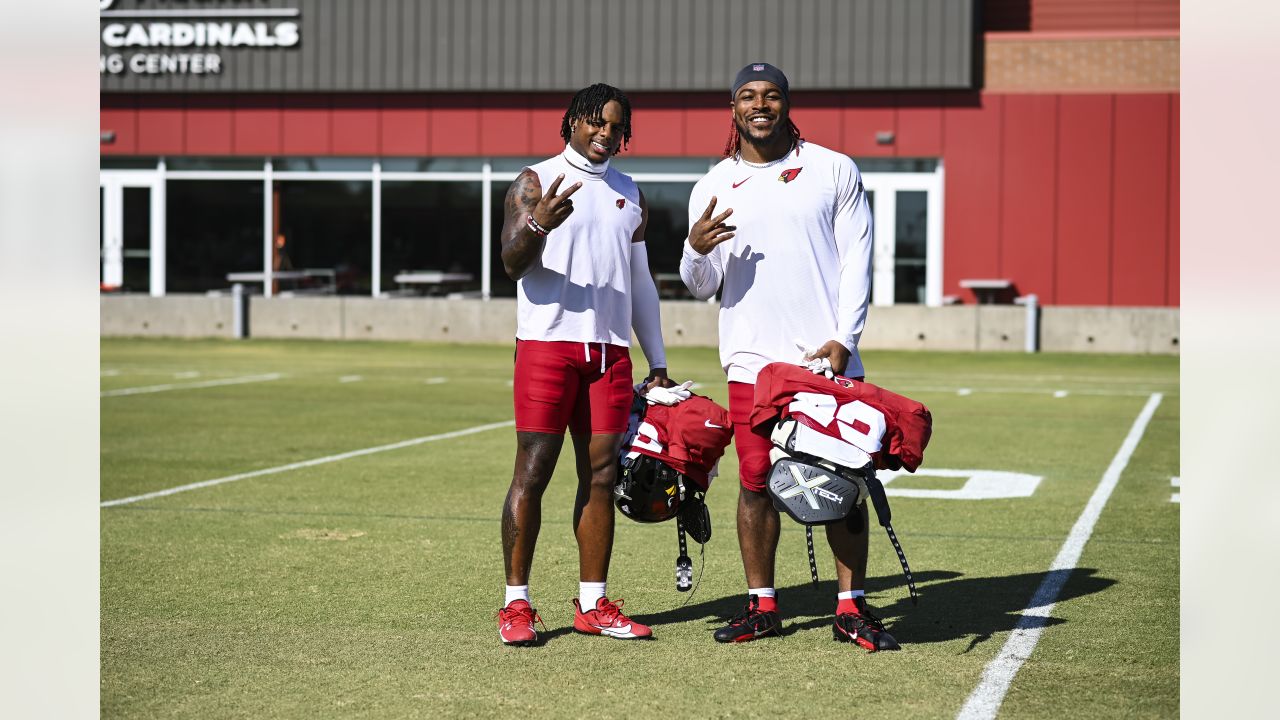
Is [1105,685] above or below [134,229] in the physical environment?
below

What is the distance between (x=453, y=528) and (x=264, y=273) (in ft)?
81.4

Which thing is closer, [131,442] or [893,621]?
[893,621]

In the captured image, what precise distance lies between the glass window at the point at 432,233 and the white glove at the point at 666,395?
25.7m

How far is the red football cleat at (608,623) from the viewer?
20.1 ft

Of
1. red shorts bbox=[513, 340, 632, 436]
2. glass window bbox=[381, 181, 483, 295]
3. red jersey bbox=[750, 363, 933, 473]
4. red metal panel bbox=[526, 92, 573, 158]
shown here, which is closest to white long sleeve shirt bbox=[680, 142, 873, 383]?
red jersey bbox=[750, 363, 933, 473]

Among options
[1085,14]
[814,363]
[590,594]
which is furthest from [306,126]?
[814,363]

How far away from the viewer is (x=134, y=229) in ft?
109

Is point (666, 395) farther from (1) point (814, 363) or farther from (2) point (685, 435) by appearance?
(1) point (814, 363)

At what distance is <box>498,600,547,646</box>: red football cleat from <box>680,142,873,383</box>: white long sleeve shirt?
1.23 metres

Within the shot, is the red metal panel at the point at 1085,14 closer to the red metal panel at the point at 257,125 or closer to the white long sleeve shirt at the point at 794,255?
the red metal panel at the point at 257,125

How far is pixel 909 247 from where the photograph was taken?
30.1 meters
